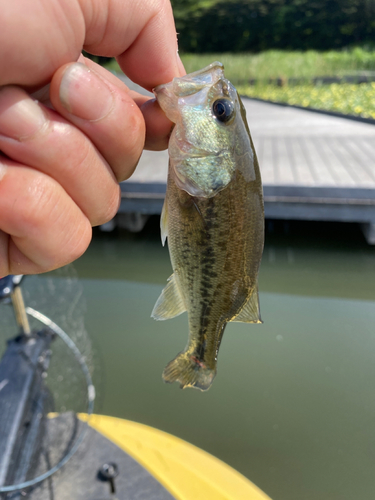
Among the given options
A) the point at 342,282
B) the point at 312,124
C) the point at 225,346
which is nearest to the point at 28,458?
the point at 225,346

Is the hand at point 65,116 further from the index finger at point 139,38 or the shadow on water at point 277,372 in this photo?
the shadow on water at point 277,372

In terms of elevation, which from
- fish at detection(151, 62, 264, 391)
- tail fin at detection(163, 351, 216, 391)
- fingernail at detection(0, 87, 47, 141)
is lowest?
tail fin at detection(163, 351, 216, 391)

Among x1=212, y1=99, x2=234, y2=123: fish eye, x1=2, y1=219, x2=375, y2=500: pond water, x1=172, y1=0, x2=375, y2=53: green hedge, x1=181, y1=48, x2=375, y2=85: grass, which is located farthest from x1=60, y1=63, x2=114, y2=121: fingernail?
x1=172, y1=0, x2=375, y2=53: green hedge

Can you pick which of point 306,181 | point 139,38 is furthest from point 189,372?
point 306,181

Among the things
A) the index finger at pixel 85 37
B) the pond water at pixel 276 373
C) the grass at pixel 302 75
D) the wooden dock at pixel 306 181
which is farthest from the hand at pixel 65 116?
the grass at pixel 302 75

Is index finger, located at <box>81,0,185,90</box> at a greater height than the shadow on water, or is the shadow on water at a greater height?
index finger, located at <box>81,0,185,90</box>

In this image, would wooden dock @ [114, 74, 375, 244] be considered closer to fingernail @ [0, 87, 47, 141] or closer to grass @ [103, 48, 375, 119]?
fingernail @ [0, 87, 47, 141]

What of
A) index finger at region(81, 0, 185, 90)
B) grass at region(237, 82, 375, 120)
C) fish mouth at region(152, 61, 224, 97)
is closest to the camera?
index finger at region(81, 0, 185, 90)
